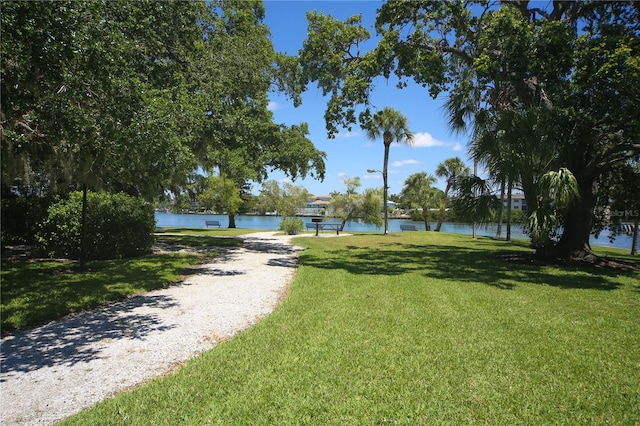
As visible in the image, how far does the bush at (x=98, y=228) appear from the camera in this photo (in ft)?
30.9

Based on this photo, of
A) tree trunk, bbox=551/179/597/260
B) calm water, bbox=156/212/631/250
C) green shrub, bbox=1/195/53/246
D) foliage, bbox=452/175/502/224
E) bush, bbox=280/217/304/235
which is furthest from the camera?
calm water, bbox=156/212/631/250

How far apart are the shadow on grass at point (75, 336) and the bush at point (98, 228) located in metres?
4.73

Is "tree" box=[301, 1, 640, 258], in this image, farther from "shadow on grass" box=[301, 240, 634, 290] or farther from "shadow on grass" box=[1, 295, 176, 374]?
"shadow on grass" box=[1, 295, 176, 374]

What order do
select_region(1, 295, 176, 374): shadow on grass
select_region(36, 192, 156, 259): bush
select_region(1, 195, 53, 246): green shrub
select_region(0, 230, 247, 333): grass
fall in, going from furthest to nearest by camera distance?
select_region(1, 195, 53, 246): green shrub < select_region(36, 192, 156, 259): bush < select_region(0, 230, 247, 333): grass < select_region(1, 295, 176, 374): shadow on grass

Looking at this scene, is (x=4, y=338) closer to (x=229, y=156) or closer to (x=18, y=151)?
(x=18, y=151)

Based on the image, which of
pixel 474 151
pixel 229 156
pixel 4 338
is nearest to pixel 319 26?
pixel 229 156

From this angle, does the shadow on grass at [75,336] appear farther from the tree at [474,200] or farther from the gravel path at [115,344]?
the tree at [474,200]

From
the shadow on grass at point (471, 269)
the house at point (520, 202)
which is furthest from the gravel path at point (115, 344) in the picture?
the house at point (520, 202)

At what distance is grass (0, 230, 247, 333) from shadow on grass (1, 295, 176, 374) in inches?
12.6

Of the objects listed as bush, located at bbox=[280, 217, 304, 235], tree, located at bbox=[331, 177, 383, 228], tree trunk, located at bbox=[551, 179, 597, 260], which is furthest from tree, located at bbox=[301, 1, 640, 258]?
tree, located at bbox=[331, 177, 383, 228]

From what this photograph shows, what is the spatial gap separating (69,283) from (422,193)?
34.7 m

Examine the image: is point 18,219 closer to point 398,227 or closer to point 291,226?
point 291,226

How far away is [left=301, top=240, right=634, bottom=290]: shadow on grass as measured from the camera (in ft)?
25.9

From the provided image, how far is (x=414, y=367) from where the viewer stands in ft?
11.4
